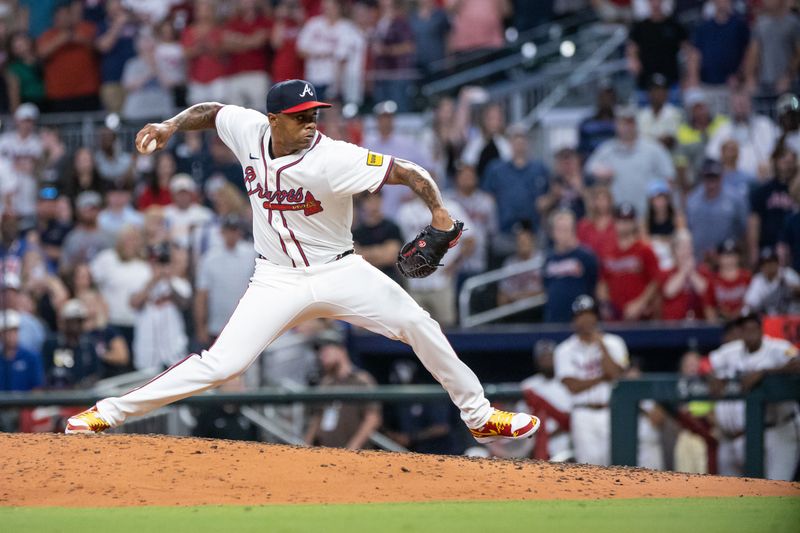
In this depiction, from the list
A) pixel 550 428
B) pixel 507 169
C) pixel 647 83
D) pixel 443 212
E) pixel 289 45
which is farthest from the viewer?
pixel 289 45

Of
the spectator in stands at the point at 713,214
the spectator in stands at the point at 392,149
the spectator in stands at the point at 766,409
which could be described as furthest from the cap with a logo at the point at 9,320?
the spectator in stands at the point at 713,214

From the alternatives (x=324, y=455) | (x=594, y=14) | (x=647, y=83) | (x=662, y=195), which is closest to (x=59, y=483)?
(x=324, y=455)

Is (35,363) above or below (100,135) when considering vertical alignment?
below

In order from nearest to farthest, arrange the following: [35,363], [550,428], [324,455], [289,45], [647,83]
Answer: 1. [324,455]
2. [550,428]
3. [35,363]
4. [647,83]
5. [289,45]

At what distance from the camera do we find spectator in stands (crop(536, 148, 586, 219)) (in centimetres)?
1264

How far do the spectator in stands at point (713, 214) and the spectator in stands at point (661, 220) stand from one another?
7.2 inches

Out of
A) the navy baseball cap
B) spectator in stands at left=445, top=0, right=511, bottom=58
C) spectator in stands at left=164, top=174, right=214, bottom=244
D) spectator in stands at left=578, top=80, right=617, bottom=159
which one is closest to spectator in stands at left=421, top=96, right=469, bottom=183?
spectator in stands at left=445, top=0, right=511, bottom=58

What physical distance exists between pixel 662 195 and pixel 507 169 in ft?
5.27

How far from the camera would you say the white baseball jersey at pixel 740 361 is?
33.6 ft

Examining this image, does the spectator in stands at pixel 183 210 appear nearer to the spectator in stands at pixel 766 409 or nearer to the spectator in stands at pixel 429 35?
the spectator in stands at pixel 429 35

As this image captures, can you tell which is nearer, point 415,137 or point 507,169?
point 507,169

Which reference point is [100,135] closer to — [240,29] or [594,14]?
[240,29]

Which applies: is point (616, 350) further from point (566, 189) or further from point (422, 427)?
point (566, 189)

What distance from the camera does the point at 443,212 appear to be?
21.5 ft
